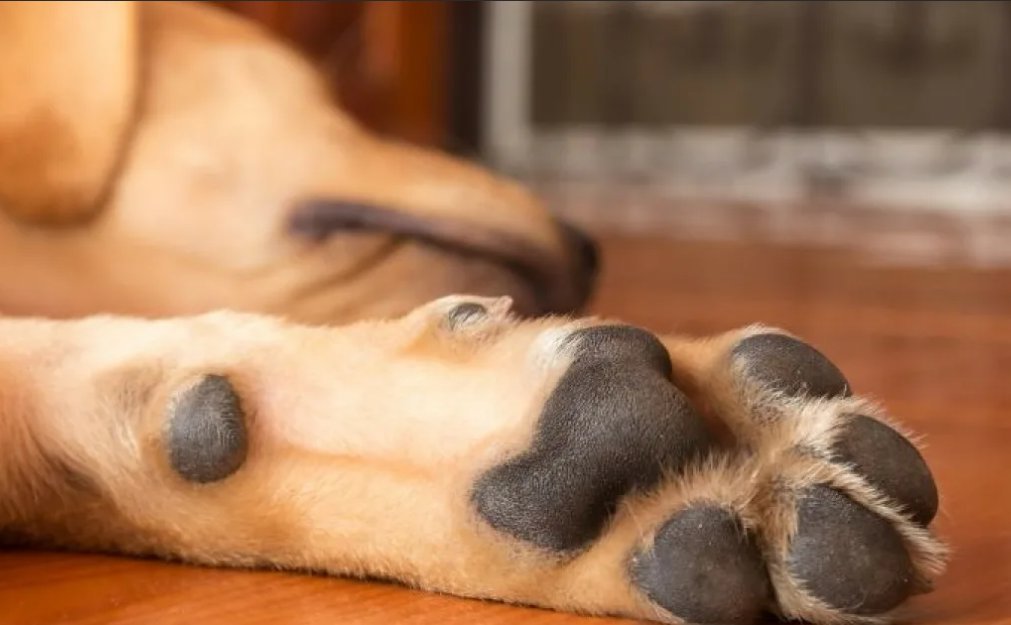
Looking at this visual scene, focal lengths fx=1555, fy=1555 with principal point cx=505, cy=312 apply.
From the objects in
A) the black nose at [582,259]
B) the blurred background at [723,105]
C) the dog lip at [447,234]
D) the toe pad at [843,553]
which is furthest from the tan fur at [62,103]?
the blurred background at [723,105]

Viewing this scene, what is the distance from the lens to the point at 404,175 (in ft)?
3.28

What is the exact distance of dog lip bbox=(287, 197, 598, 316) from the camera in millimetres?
981

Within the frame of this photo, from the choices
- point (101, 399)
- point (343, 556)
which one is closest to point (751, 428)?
point (343, 556)

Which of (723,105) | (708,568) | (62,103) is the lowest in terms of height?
(723,105)

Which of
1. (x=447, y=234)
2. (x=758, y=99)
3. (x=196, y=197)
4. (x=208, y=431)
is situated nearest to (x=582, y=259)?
(x=447, y=234)

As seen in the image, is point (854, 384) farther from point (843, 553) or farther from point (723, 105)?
point (723, 105)

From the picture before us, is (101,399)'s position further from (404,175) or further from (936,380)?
(936,380)

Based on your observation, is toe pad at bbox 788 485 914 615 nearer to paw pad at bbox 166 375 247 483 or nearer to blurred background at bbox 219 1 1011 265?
paw pad at bbox 166 375 247 483

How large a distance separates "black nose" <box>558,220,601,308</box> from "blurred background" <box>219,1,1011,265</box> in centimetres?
222

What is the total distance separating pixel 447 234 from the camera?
0.98 metres

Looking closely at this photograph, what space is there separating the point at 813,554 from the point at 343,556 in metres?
0.20

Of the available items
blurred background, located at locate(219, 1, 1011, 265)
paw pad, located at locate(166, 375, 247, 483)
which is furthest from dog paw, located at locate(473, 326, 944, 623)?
blurred background, located at locate(219, 1, 1011, 265)

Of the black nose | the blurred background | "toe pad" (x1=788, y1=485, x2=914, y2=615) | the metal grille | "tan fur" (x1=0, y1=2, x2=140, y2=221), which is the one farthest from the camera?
the metal grille

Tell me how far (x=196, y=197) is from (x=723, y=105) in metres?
3.40
